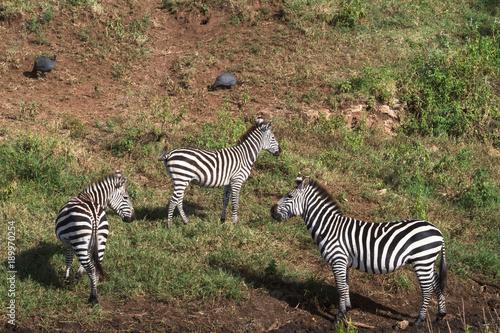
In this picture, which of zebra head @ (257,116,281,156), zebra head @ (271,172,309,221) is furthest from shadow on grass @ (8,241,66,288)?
zebra head @ (257,116,281,156)

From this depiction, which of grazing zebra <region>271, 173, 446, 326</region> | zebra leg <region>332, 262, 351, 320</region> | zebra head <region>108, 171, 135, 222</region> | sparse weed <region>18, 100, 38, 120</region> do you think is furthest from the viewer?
sparse weed <region>18, 100, 38, 120</region>

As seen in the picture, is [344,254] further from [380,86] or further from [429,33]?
[429,33]

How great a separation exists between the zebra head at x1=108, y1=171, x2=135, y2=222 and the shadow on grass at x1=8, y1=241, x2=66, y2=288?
47.4 inches

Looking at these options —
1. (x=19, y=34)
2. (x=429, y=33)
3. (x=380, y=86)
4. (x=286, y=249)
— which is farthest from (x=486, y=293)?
(x=19, y=34)

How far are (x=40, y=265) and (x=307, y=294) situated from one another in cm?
414

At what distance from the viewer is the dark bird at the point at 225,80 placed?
14773 millimetres

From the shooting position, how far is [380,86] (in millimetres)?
14359

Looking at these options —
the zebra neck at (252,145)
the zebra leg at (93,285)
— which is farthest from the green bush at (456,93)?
the zebra leg at (93,285)

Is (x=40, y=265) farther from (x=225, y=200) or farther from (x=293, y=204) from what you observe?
(x=293, y=204)

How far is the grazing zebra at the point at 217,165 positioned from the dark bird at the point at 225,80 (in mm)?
5009

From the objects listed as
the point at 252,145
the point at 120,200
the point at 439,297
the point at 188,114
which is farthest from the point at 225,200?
the point at 188,114

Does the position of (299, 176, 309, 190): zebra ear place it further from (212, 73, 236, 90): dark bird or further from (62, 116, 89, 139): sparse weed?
(212, 73, 236, 90): dark bird

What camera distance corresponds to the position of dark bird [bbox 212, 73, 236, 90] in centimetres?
1477

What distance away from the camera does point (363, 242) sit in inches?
272
